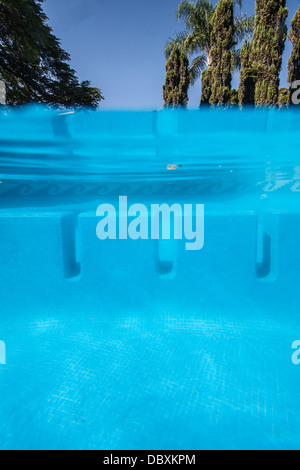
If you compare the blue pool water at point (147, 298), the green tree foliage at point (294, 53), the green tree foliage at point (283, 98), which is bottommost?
the blue pool water at point (147, 298)

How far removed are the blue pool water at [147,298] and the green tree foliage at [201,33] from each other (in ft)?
45.3

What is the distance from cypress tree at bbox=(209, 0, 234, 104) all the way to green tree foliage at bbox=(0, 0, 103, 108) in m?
7.09

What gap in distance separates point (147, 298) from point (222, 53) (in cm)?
1640

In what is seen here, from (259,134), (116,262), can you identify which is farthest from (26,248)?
(259,134)

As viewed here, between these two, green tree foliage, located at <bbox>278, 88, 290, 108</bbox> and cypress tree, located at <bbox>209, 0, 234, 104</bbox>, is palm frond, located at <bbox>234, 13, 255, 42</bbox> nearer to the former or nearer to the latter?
cypress tree, located at <bbox>209, 0, 234, 104</bbox>

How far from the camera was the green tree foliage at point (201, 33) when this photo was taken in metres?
19.5

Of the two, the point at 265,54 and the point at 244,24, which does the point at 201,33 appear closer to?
the point at 244,24

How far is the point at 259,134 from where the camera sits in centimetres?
633

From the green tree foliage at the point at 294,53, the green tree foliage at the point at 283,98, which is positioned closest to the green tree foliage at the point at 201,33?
the green tree foliage at the point at 283,98

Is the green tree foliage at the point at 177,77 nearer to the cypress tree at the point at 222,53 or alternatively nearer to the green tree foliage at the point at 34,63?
the cypress tree at the point at 222,53

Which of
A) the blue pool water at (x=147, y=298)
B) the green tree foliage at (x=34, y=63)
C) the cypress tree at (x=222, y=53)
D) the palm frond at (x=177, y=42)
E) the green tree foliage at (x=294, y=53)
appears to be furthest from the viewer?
the palm frond at (x=177, y=42)

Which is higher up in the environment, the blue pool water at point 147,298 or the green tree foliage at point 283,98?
the green tree foliage at point 283,98

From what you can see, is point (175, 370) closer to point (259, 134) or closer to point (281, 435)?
point (281, 435)

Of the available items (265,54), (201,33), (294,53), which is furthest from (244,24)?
(294,53)
